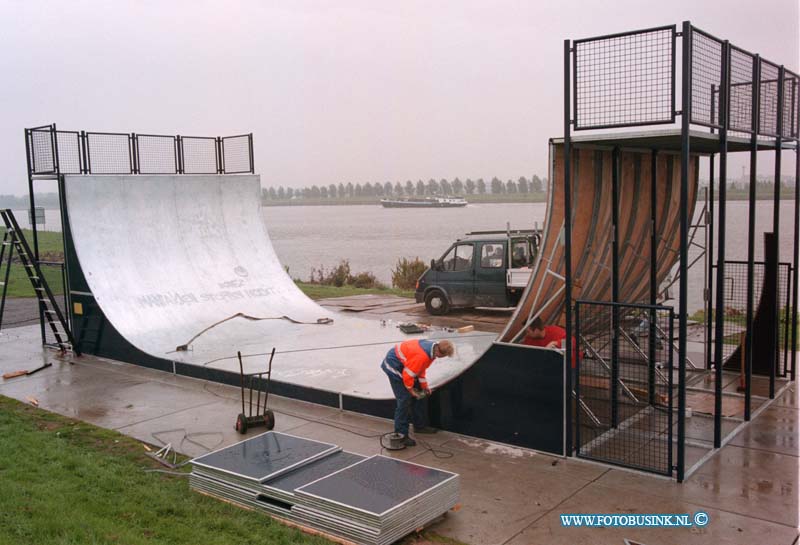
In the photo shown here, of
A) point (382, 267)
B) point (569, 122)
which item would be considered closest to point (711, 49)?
point (569, 122)

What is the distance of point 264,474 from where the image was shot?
6688mm

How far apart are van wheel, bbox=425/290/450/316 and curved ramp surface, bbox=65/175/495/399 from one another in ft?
7.99

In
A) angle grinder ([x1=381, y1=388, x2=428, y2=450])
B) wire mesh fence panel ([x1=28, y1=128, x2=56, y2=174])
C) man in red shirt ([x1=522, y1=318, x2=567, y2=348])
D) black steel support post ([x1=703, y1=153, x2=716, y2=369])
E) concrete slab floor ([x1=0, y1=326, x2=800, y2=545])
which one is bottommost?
concrete slab floor ([x1=0, y1=326, x2=800, y2=545])

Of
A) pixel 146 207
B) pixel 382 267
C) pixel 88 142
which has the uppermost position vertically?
pixel 88 142

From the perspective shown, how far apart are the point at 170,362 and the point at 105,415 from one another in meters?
2.54

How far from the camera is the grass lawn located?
5734 mm

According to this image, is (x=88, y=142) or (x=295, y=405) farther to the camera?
(x=88, y=142)

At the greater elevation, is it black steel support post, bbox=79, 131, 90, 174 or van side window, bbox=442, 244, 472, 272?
black steel support post, bbox=79, 131, 90, 174

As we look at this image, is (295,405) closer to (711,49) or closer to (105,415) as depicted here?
(105,415)

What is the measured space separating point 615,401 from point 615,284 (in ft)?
4.59

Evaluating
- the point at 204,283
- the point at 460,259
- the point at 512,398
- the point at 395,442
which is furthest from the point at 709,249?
the point at 204,283

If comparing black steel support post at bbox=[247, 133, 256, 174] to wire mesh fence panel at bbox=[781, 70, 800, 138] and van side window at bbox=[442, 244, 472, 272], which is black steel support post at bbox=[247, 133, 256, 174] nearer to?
van side window at bbox=[442, 244, 472, 272]

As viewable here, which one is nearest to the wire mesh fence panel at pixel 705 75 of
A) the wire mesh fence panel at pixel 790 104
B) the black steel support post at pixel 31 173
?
the wire mesh fence panel at pixel 790 104

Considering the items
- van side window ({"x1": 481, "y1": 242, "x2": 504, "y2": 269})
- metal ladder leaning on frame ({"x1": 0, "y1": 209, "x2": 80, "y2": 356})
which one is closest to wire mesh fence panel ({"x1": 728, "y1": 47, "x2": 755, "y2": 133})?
van side window ({"x1": 481, "y1": 242, "x2": 504, "y2": 269})
